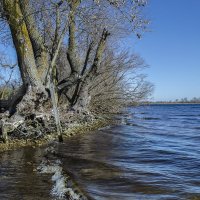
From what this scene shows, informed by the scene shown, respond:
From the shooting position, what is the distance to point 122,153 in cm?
1455

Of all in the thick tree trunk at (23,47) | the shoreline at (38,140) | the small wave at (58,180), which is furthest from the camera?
→ the thick tree trunk at (23,47)

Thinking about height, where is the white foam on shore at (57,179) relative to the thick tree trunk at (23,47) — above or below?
below

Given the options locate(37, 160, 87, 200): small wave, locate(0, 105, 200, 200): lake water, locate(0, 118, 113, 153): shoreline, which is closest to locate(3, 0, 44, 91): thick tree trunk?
locate(0, 118, 113, 153): shoreline

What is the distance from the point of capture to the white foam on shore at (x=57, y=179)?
26.7ft

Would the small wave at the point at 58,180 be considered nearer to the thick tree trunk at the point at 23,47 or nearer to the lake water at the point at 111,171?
the lake water at the point at 111,171

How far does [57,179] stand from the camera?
958 centimetres

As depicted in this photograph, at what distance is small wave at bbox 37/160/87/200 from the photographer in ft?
26.5

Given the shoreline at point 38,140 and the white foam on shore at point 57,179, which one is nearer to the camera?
the white foam on shore at point 57,179

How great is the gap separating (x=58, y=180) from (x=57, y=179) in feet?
0.40

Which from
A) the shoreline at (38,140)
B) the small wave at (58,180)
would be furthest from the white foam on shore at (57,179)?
the shoreline at (38,140)

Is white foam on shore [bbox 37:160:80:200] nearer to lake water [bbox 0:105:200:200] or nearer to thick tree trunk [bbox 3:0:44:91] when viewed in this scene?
lake water [bbox 0:105:200:200]

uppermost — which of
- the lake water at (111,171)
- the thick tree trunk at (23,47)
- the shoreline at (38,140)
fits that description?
the thick tree trunk at (23,47)

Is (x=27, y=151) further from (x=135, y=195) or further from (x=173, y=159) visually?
(x=135, y=195)

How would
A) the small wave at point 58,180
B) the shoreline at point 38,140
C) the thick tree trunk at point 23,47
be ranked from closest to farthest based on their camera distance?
the small wave at point 58,180, the shoreline at point 38,140, the thick tree trunk at point 23,47
